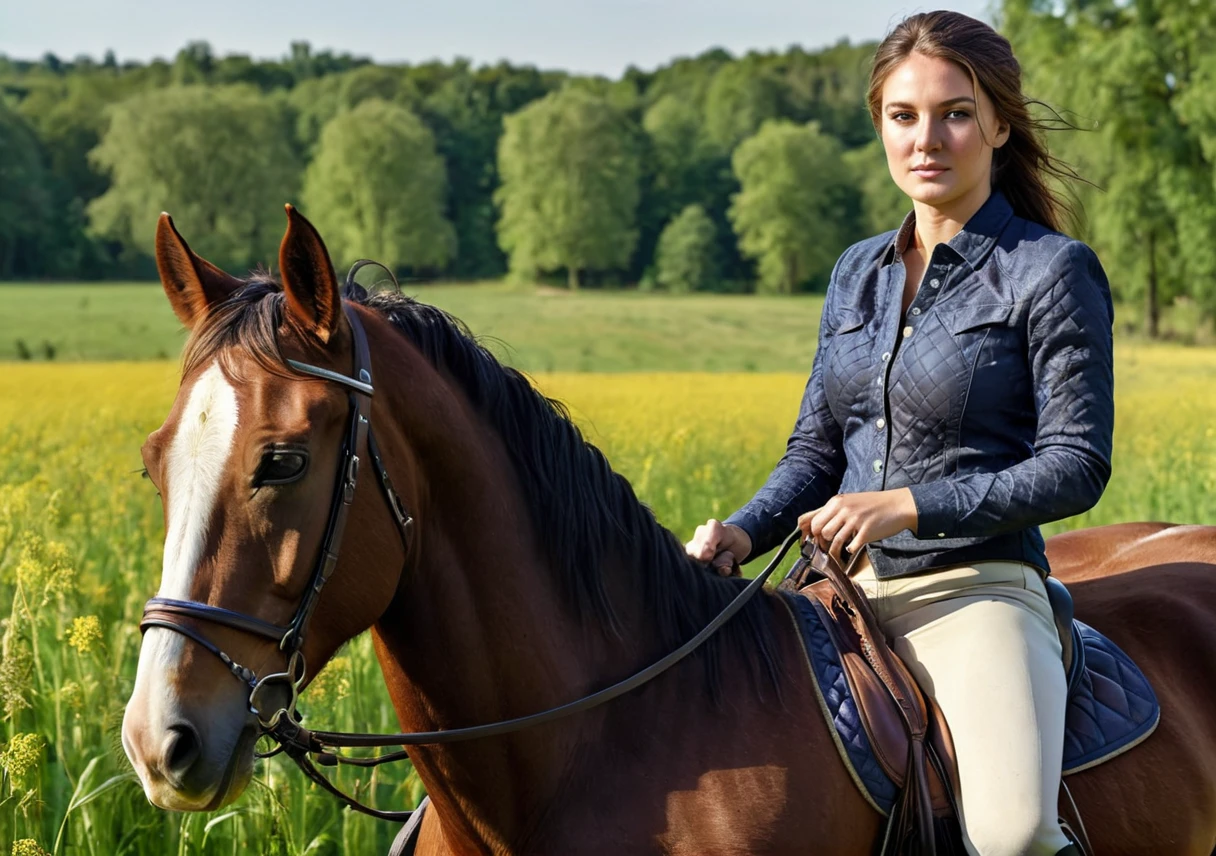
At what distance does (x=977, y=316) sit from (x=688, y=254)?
4481cm

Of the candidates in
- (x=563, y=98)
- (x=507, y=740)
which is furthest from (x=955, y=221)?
(x=563, y=98)

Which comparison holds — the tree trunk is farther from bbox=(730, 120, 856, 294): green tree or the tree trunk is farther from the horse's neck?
the horse's neck

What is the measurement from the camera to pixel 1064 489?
8.15 feet

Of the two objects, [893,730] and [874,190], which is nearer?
[893,730]

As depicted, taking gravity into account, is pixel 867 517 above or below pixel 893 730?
above

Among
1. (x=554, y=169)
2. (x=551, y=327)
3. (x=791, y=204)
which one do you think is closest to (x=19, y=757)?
(x=551, y=327)

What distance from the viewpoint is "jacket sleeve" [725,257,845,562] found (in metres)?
3.07

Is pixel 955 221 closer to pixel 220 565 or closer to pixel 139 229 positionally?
pixel 220 565

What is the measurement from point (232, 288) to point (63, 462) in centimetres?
745

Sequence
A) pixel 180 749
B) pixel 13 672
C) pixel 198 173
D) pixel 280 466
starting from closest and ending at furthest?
1. pixel 180 749
2. pixel 280 466
3. pixel 13 672
4. pixel 198 173

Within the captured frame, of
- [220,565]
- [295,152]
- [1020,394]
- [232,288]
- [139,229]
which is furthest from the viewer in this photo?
[295,152]

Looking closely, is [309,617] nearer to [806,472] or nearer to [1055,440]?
[806,472]

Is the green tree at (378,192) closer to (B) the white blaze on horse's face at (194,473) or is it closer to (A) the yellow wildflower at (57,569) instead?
(A) the yellow wildflower at (57,569)

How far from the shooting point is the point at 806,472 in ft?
10.3
